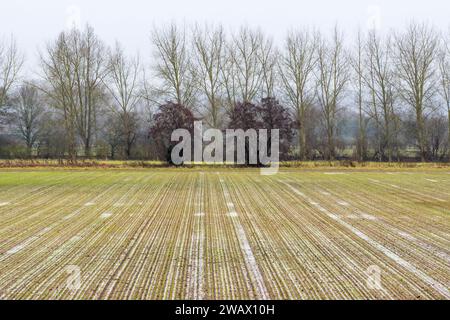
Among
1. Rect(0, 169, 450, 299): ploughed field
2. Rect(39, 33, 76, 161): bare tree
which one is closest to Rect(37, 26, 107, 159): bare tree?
Rect(39, 33, 76, 161): bare tree

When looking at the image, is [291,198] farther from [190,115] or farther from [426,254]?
[190,115]

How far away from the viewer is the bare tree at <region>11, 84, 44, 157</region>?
4072 cm

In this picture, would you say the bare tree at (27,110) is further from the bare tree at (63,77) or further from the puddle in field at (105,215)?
the puddle in field at (105,215)

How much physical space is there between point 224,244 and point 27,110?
4351 cm

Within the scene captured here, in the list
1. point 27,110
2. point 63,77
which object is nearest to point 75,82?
point 63,77

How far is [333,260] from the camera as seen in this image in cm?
585

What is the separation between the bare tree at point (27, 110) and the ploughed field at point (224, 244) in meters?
30.7

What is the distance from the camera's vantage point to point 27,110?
42.7 m

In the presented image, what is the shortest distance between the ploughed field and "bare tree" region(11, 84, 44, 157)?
101 ft

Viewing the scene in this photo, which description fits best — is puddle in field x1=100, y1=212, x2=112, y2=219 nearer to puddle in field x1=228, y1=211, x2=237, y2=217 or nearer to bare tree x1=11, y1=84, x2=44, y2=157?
puddle in field x1=228, y1=211, x2=237, y2=217

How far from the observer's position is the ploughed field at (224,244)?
15.5 ft

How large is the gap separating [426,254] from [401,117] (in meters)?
27.2

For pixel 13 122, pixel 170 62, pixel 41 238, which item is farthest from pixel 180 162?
pixel 13 122

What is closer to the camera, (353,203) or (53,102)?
(353,203)
